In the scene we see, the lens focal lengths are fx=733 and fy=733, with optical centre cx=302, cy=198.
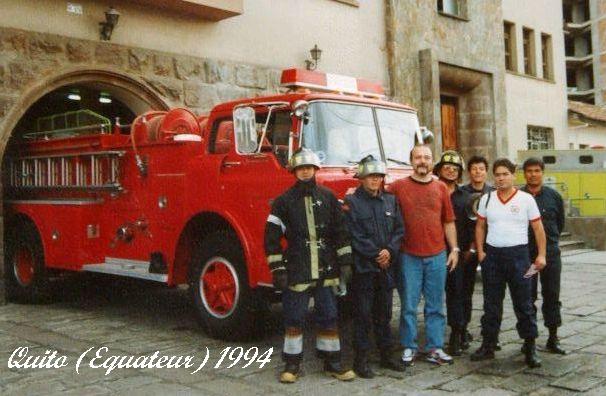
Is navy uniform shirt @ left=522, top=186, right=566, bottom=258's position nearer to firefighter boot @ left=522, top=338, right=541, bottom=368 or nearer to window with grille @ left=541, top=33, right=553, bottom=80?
firefighter boot @ left=522, top=338, right=541, bottom=368

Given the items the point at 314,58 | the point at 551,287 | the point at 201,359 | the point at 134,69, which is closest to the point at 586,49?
the point at 314,58

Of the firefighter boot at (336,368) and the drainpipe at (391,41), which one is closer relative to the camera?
the firefighter boot at (336,368)

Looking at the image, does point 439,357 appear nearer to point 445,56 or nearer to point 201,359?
point 201,359

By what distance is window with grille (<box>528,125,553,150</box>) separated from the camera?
68.6ft

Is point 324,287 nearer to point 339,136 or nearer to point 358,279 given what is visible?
point 358,279

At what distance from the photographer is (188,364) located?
6031mm

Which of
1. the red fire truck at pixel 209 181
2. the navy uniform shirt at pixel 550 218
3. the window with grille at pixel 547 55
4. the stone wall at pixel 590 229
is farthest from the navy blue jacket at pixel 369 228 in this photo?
the window with grille at pixel 547 55

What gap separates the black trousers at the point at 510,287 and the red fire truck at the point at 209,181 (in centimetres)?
133

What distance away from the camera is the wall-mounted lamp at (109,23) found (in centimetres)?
1041

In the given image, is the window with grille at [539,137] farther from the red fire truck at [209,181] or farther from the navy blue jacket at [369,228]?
the navy blue jacket at [369,228]

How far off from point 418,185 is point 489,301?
1.11m

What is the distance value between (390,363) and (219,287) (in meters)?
1.90

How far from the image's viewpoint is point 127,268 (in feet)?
25.6

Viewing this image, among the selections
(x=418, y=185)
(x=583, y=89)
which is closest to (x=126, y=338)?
(x=418, y=185)
